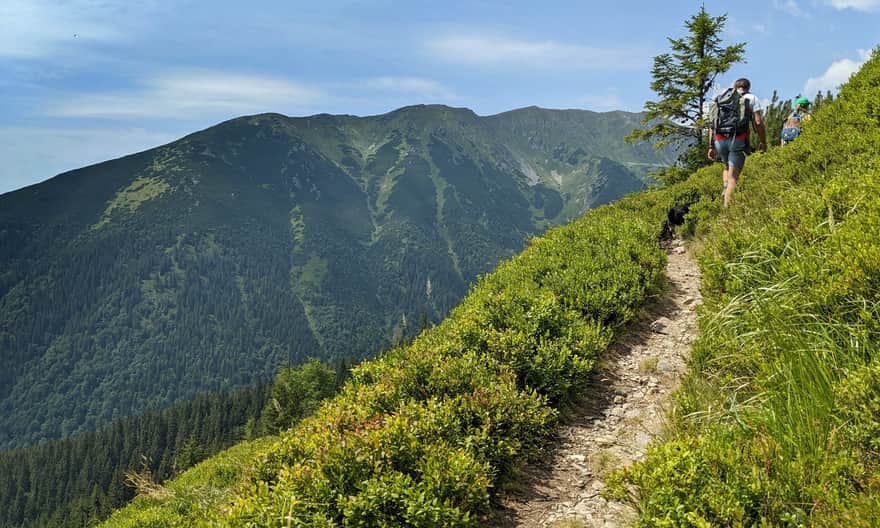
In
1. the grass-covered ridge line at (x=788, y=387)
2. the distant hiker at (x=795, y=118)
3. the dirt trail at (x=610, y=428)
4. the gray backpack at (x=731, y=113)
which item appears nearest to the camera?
the grass-covered ridge line at (x=788, y=387)


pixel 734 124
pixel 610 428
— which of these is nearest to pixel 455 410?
pixel 610 428

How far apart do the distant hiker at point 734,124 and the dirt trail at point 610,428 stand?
4508mm

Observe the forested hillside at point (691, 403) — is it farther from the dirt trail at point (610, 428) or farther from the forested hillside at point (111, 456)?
the forested hillside at point (111, 456)

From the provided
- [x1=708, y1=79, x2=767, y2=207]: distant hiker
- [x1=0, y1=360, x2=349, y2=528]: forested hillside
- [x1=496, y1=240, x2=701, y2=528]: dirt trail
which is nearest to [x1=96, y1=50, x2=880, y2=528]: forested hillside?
[x1=496, y1=240, x2=701, y2=528]: dirt trail

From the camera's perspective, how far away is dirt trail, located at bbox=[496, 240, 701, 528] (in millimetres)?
4637

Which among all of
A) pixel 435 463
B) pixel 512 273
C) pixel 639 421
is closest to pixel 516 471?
pixel 435 463

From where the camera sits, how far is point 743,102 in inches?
453

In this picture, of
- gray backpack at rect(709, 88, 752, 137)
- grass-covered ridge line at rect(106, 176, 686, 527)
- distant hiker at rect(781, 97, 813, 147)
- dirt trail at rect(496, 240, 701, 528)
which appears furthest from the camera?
distant hiker at rect(781, 97, 813, 147)

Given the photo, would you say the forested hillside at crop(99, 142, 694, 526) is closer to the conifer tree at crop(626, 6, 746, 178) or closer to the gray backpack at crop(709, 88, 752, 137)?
the gray backpack at crop(709, 88, 752, 137)

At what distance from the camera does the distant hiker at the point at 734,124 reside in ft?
37.8

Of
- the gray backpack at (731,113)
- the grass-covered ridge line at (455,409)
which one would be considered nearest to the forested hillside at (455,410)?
the grass-covered ridge line at (455,409)

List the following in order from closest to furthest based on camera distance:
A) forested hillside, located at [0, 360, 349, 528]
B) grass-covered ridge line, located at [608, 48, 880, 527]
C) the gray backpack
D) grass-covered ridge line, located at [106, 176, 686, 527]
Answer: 1. grass-covered ridge line, located at [608, 48, 880, 527]
2. grass-covered ridge line, located at [106, 176, 686, 527]
3. the gray backpack
4. forested hillside, located at [0, 360, 349, 528]

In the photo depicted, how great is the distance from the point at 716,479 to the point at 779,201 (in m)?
6.67

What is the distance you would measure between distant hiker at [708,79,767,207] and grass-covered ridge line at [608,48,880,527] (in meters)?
5.04
